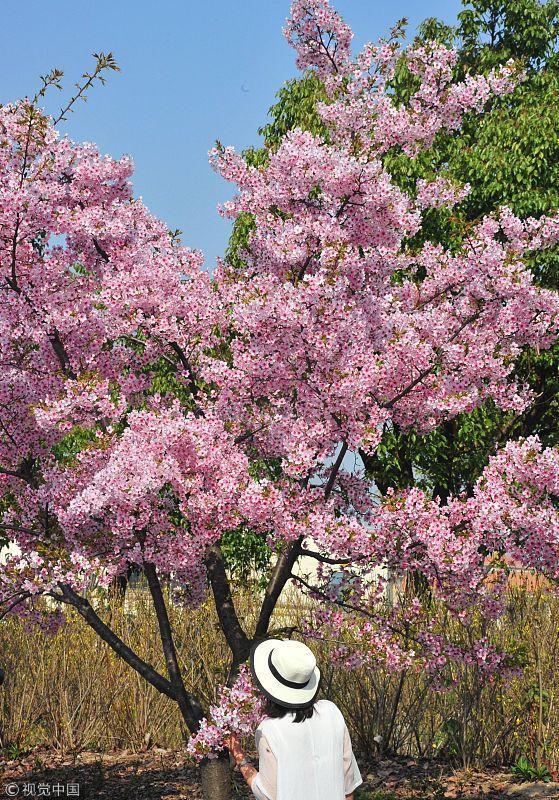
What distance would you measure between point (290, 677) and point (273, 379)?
2956 mm

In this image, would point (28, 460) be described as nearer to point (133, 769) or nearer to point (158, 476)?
point (158, 476)

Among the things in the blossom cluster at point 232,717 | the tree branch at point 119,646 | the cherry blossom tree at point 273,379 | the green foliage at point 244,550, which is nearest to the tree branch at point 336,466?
the cherry blossom tree at point 273,379

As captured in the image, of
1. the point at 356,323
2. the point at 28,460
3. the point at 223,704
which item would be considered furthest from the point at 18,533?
the point at 356,323

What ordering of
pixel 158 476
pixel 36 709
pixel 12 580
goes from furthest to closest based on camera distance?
pixel 36 709 < pixel 12 580 < pixel 158 476

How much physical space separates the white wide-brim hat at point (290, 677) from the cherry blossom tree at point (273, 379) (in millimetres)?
1860

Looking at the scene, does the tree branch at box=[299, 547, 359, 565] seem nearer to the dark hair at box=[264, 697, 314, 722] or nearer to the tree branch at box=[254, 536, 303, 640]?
the tree branch at box=[254, 536, 303, 640]

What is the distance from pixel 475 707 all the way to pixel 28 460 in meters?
4.16

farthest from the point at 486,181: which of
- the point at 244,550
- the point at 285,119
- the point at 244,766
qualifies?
the point at 244,766

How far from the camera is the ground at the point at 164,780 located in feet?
23.1

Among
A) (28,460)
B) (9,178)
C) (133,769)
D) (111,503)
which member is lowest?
(133,769)

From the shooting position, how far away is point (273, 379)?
5.98 m

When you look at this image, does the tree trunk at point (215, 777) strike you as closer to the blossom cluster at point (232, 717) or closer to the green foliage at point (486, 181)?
the blossom cluster at point (232, 717)

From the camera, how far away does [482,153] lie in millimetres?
14086

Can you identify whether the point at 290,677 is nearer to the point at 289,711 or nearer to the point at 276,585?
the point at 289,711
